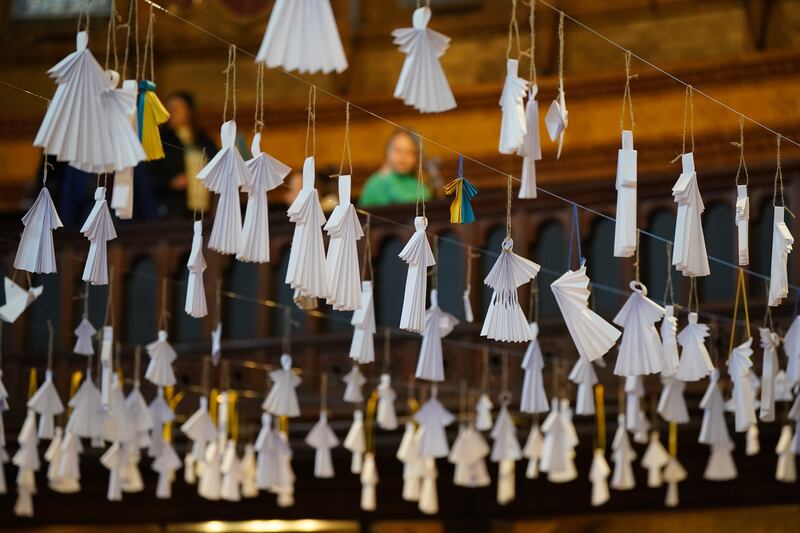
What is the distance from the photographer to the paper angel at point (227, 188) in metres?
5.53

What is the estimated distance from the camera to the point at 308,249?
555 centimetres

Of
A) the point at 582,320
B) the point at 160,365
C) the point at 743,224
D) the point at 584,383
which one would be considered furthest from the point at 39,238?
the point at 584,383

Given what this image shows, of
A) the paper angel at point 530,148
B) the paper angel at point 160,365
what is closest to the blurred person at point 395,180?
the paper angel at point 160,365

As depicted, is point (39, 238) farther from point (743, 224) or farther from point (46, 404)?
point (743, 224)

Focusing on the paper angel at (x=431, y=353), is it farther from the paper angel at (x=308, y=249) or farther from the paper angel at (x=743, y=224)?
the paper angel at (x=743, y=224)

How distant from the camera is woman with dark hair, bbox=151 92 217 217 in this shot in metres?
10.8

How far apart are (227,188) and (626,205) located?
139 cm

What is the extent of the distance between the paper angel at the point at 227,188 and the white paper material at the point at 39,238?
0.67 m

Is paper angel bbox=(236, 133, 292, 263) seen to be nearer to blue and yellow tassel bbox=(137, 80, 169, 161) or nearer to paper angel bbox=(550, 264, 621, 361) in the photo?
blue and yellow tassel bbox=(137, 80, 169, 161)

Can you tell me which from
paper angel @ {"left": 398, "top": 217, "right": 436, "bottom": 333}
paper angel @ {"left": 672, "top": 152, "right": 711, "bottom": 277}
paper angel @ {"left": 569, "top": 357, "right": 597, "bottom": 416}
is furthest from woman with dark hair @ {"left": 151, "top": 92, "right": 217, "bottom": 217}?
paper angel @ {"left": 672, "top": 152, "right": 711, "bottom": 277}

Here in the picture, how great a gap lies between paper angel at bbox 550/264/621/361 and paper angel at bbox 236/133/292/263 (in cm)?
111

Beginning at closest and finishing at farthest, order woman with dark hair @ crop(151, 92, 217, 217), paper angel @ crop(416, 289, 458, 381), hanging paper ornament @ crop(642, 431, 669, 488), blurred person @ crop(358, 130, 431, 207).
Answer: paper angel @ crop(416, 289, 458, 381) < hanging paper ornament @ crop(642, 431, 669, 488) < blurred person @ crop(358, 130, 431, 207) < woman with dark hair @ crop(151, 92, 217, 217)

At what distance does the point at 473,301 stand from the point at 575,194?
34.8 inches

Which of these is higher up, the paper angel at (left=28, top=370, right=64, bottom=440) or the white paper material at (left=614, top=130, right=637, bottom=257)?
the white paper material at (left=614, top=130, right=637, bottom=257)
